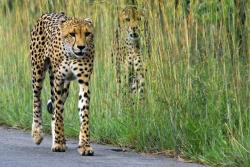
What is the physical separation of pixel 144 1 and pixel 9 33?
3.42 m

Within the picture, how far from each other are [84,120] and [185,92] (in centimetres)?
93

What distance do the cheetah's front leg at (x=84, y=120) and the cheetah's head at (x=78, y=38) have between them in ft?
0.90

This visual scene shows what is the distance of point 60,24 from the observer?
9.01 metres

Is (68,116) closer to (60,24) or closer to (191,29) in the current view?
(60,24)

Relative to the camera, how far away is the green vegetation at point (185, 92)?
773 cm

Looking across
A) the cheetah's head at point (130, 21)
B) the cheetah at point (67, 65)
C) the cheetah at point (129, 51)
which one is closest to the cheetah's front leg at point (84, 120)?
the cheetah at point (67, 65)

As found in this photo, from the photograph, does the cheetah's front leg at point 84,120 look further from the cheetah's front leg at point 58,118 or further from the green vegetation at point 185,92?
the green vegetation at point 185,92

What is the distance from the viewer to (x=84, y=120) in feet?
27.4

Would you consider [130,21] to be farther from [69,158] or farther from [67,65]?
[69,158]

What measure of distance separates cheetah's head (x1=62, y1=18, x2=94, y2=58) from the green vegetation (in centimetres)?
62

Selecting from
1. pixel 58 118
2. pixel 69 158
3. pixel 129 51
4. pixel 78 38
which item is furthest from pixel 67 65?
pixel 129 51

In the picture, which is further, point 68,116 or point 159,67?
point 68,116

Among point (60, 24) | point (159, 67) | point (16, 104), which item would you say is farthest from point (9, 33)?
point (159, 67)

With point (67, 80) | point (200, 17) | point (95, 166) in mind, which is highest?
point (200, 17)
